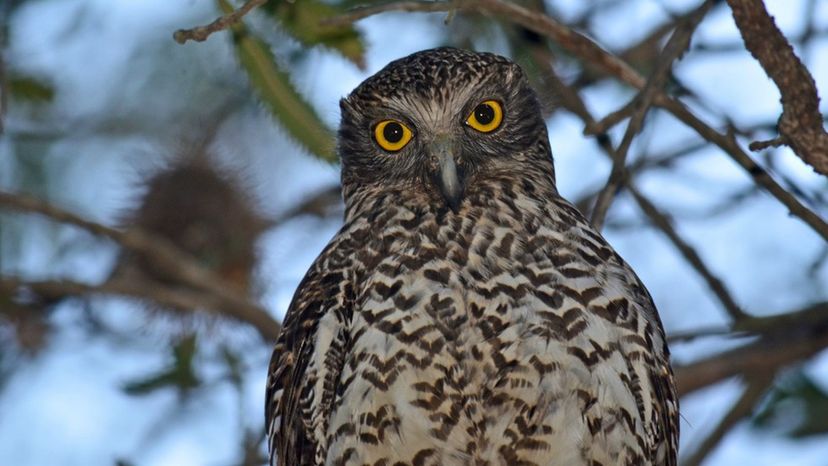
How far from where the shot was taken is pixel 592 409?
3.96m

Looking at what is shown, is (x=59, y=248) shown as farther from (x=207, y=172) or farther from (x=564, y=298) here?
(x=564, y=298)

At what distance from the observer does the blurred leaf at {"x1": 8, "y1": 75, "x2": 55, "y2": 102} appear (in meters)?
6.15

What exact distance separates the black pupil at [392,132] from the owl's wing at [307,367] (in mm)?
569

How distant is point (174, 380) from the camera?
5629 millimetres

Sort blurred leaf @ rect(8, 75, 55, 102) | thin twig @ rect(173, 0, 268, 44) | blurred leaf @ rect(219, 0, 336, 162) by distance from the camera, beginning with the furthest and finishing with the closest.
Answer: blurred leaf @ rect(8, 75, 55, 102), blurred leaf @ rect(219, 0, 336, 162), thin twig @ rect(173, 0, 268, 44)

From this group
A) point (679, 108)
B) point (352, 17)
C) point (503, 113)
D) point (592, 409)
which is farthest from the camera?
point (503, 113)

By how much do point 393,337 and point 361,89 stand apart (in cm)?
131

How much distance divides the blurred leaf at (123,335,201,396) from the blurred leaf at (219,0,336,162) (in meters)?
1.36

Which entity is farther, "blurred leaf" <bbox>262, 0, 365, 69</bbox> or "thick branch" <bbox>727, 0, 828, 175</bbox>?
"blurred leaf" <bbox>262, 0, 365, 69</bbox>

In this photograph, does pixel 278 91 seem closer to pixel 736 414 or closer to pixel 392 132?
pixel 392 132

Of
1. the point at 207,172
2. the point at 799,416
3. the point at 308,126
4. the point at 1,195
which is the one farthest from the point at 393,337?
the point at 207,172

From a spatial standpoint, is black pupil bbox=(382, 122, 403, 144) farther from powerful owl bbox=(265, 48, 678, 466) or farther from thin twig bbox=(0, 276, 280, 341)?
thin twig bbox=(0, 276, 280, 341)

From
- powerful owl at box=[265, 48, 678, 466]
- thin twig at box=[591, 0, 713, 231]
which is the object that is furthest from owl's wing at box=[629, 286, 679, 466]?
thin twig at box=[591, 0, 713, 231]

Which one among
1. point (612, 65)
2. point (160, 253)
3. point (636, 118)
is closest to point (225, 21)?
point (636, 118)
